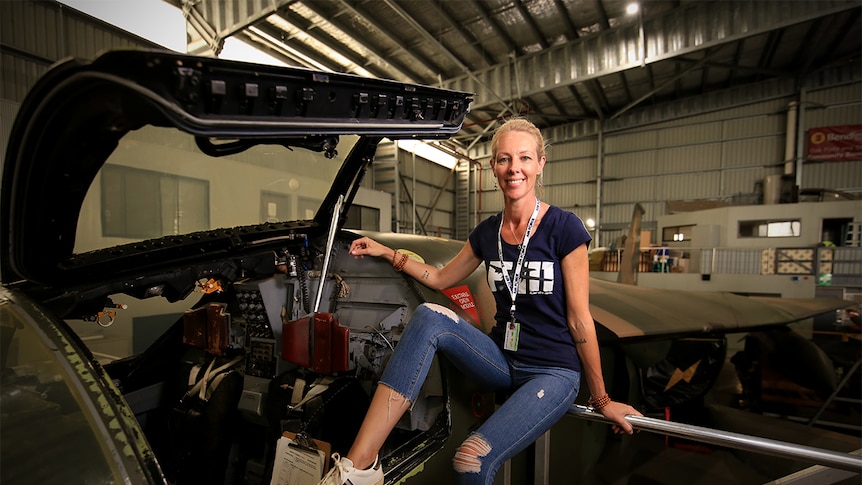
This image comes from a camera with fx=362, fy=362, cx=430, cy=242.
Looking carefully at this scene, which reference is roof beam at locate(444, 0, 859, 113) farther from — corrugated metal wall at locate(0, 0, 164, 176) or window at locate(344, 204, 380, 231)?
corrugated metal wall at locate(0, 0, 164, 176)

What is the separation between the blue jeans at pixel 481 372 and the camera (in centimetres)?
108

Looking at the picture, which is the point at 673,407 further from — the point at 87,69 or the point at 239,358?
the point at 87,69

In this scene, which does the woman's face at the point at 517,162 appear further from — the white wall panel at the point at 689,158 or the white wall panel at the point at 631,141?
the white wall panel at the point at 631,141

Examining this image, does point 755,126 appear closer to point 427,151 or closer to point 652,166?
point 652,166

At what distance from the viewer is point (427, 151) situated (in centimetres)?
1269

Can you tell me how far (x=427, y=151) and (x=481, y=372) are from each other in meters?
12.0

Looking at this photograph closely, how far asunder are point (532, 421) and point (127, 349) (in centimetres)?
453

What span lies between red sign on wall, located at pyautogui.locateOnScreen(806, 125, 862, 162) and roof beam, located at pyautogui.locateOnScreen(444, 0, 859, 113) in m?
5.03

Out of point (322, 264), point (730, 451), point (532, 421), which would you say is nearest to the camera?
point (532, 421)

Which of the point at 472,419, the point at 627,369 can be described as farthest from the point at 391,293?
the point at 627,369

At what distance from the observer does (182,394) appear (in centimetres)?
201

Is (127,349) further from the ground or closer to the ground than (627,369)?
closer to the ground

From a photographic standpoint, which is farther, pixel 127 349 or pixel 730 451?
pixel 127 349

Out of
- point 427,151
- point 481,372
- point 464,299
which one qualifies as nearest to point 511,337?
point 481,372
